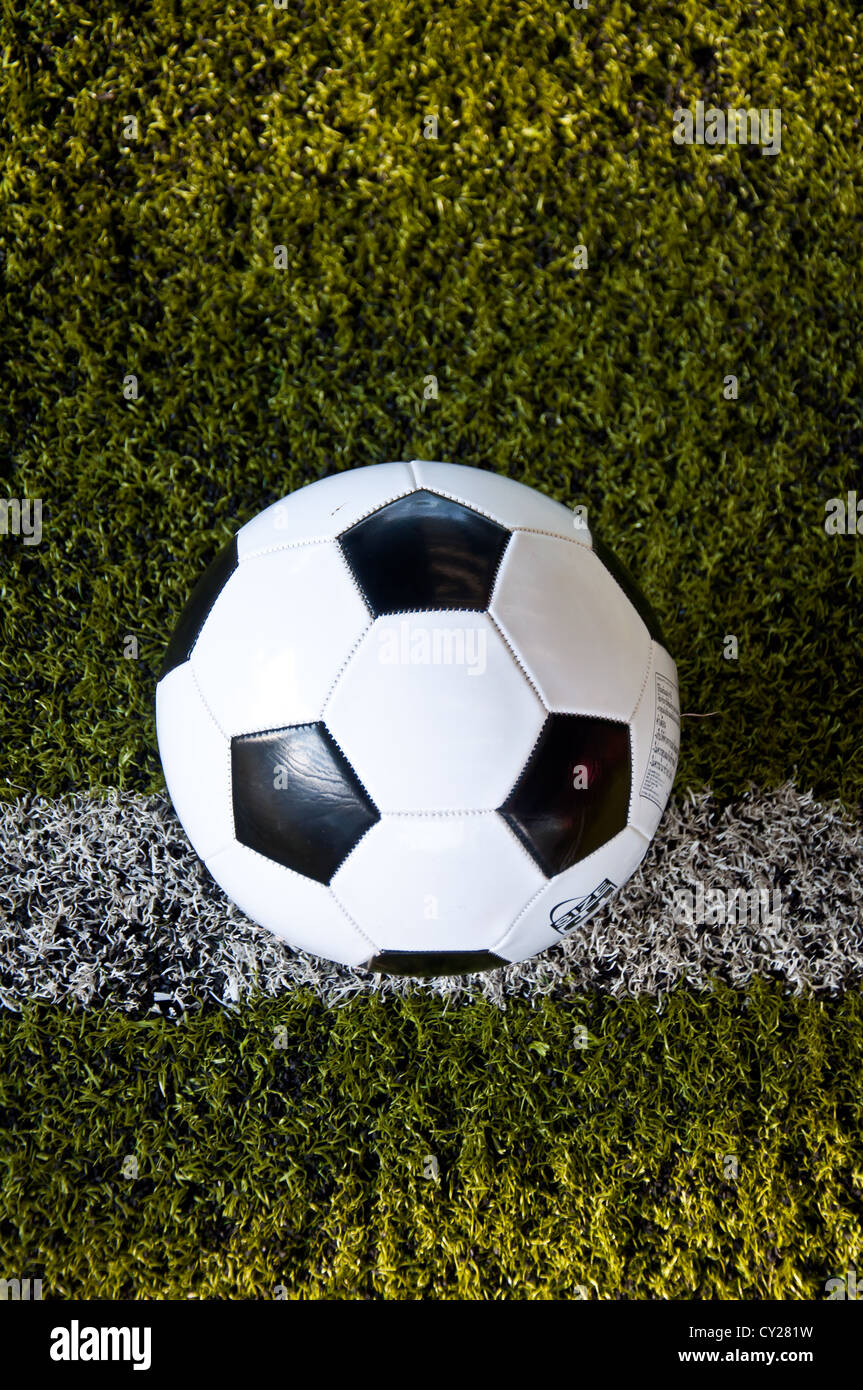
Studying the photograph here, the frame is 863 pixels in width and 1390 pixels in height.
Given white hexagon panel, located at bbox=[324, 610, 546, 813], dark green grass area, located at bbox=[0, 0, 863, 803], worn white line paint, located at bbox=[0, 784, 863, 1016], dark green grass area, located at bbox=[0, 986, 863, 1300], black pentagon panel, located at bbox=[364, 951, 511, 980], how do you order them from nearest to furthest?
1. white hexagon panel, located at bbox=[324, 610, 546, 813]
2. black pentagon panel, located at bbox=[364, 951, 511, 980]
3. dark green grass area, located at bbox=[0, 986, 863, 1300]
4. worn white line paint, located at bbox=[0, 784, 863, 1016]
5. dark green grass area, located at bbox=[0, 0, 863, 803]

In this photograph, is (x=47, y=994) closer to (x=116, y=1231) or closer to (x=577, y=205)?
(x=116, y=1231)

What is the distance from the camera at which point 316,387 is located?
2.41 m

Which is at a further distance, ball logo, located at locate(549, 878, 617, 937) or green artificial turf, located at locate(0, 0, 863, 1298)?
green artificial turf, located at locate(0, 0, 863, 1298)

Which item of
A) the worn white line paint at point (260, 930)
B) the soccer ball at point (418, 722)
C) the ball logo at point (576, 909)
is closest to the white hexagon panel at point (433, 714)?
the soccer ball at point (418, 722)

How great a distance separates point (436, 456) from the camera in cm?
238

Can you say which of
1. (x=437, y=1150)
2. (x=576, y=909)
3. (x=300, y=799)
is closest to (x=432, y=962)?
(x=576, y=909)

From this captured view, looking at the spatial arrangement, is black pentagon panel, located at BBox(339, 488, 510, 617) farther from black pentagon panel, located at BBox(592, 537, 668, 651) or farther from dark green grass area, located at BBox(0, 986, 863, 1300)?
dark green grass area, located at BBox(0, 986, 863, 1300)

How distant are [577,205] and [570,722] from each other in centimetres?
179

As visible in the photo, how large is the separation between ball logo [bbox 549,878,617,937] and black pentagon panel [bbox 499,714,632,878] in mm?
107

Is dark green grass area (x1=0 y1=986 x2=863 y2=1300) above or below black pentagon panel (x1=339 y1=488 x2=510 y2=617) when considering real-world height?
below

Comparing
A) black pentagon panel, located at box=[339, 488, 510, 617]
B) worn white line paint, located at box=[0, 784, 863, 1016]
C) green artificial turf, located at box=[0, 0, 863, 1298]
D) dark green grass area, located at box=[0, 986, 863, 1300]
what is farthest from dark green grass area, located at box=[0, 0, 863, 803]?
black pentagon panel, located at box=[339, 488, 510, 617]

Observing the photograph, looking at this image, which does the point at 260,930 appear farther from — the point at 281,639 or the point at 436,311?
the point at 436,311

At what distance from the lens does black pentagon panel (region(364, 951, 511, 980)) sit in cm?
153
